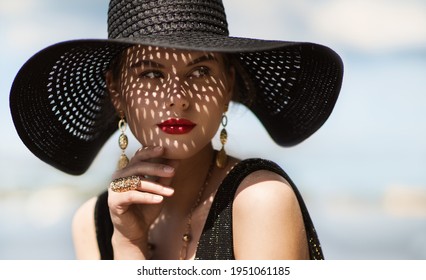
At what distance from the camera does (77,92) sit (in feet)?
9.80

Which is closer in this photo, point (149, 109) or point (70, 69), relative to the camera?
point (149, 109)

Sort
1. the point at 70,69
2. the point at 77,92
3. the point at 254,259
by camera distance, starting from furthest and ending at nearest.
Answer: the point at 77,92 → the point at 70,69 → the point at 254,259

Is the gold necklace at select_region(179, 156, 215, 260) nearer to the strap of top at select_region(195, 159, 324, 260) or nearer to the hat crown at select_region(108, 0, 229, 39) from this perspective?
the strap of top at select_region(195, 159, 324, 260)

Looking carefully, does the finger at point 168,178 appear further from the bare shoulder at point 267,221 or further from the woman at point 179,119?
the bare shoulder at point 267,221

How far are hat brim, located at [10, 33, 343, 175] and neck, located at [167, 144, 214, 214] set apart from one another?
395 mm

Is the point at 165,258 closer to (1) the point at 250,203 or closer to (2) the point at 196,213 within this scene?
(2) the point at 196,213

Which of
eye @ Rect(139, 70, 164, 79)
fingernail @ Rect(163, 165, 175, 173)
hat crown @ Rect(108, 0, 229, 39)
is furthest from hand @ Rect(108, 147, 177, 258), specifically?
hat crown @ Rect(108, 0, 229, 39)

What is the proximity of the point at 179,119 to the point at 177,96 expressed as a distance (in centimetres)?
8

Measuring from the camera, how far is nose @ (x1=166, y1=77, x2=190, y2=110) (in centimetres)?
237

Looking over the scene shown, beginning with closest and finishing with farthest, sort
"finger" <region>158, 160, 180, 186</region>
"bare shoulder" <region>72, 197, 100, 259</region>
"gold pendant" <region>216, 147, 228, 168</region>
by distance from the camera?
"finger" <region>158, 160, 180, 186</region> → "gold pendant" <region>216, 147, 228, 168</region> → "bare shoulder" <region>72, 197, 100, 259</region>

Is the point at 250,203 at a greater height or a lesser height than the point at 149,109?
lesser

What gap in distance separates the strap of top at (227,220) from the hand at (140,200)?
206mm
